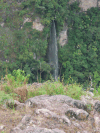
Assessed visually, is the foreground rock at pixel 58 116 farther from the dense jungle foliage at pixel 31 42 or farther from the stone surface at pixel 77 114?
the dense jungle foliage at pixel 31 42

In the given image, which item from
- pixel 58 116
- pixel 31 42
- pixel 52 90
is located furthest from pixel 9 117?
pixel 31 42

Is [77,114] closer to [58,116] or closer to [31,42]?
[58,116]

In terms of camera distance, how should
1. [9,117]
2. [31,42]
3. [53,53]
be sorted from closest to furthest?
[9,117], [31,42], [53,53]

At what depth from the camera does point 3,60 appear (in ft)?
45.6

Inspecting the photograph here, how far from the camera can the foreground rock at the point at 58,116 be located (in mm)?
2244

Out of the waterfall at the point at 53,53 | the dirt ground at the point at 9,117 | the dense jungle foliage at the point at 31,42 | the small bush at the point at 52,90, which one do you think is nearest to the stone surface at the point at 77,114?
the dirt ground at the point at 9,117

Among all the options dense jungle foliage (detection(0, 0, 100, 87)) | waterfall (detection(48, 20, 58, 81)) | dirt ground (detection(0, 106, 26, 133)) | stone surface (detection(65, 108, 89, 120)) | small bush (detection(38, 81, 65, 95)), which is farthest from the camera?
waterfall (detection(48, 20, 58, 81))

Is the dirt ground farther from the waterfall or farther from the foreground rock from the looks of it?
the waterfall

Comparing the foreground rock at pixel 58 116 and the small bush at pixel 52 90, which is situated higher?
the small bush at pixel 52 90

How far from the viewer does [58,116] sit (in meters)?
2.48

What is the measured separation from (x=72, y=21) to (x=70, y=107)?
53.2ft

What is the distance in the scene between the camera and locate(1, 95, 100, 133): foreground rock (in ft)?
7.36

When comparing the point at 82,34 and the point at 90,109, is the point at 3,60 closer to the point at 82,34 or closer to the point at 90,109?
the point at 82,34

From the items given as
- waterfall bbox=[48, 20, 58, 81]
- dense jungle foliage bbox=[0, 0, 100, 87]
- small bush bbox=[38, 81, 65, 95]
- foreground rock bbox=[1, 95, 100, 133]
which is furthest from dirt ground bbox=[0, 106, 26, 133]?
waterfall bbox=[48, 20, 58, 81]
